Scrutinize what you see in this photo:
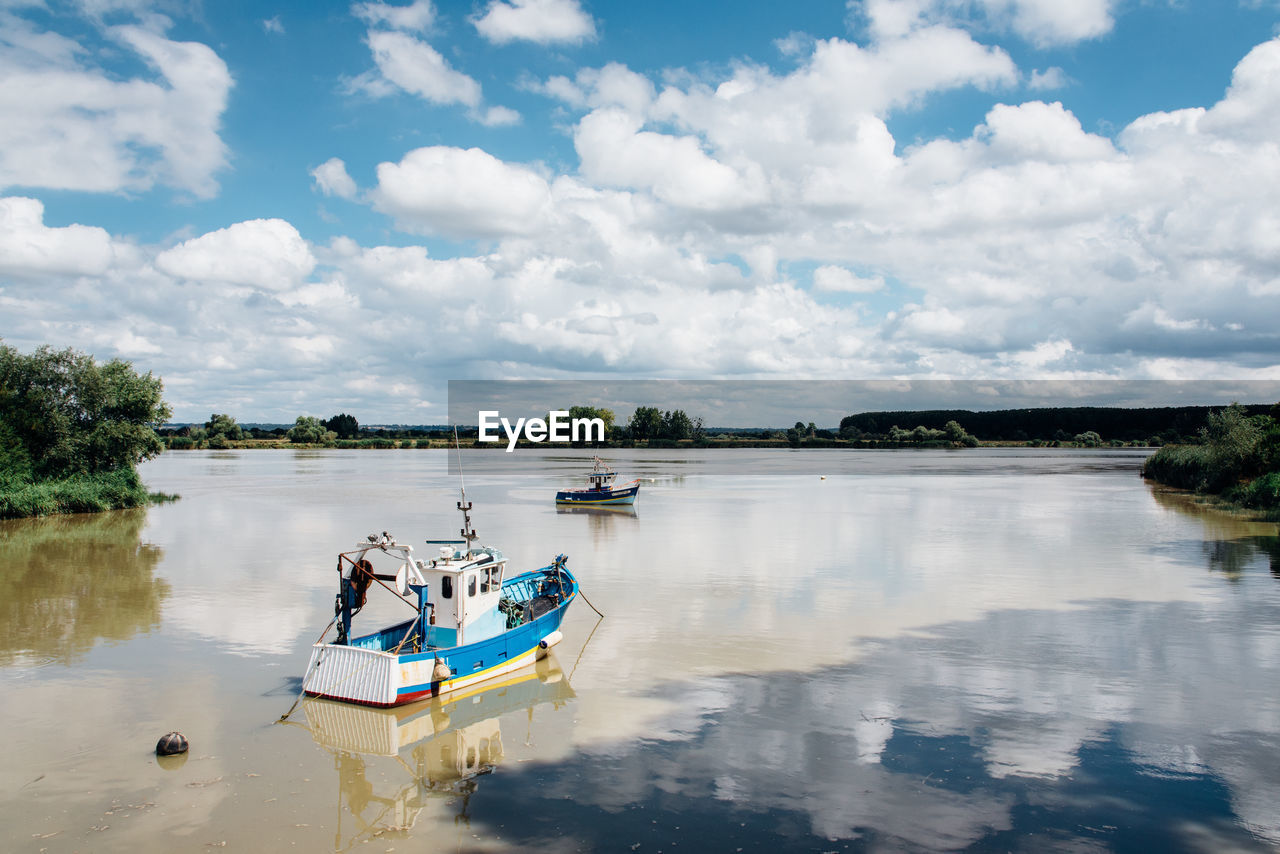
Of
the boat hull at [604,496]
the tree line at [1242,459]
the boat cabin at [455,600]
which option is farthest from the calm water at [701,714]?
the boat hull at [604,496]

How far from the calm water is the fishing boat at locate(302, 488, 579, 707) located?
0.40 metres

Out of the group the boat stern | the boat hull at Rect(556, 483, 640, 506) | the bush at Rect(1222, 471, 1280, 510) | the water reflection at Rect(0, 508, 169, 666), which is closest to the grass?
the water reflection at Rect(0, 508, 169, 666)

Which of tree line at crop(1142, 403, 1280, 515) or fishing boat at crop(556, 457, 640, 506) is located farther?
fishing boat at crop(556, 457, 640, 506)

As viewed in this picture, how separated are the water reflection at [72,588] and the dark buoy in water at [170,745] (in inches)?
258

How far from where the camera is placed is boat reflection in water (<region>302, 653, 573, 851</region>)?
10.0m

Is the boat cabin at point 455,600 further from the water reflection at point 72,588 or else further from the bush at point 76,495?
the bush at point 76,495

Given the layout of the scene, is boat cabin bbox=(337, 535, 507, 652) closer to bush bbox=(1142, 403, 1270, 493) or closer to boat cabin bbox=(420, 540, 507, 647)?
boat cabin bbox=(420, 540, 507, 647)

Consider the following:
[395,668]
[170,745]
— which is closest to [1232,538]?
[395,668]

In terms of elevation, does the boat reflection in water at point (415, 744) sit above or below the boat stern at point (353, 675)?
below

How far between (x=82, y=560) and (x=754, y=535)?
25.0 meters

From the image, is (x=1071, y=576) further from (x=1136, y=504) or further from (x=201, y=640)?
(x=1136, y=504)

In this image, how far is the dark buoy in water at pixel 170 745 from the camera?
1128 cm

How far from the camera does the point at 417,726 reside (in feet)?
42.5

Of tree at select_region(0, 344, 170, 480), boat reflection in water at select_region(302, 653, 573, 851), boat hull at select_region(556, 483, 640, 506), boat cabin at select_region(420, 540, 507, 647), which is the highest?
tree at select_region(0, 344, 170, 480)
